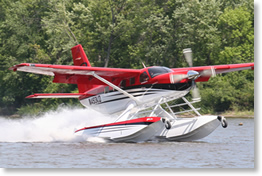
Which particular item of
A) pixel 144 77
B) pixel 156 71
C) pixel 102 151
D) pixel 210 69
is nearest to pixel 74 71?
pixel 144 77

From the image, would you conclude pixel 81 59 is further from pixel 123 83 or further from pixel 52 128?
pixel 123 83

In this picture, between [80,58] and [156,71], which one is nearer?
[156,71]

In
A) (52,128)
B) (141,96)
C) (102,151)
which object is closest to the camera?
(102,151)

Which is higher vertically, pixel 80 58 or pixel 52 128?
pixel 80 58

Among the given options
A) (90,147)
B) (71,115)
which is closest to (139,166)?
(90,147)

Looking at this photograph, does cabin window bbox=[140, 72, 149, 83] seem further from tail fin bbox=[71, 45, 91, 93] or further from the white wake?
tail fin bbox=[71, 45, 91, 93]

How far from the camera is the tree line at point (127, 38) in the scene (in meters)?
28.5

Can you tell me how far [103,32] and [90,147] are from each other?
2061 cm

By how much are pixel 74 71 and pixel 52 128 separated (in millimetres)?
3070

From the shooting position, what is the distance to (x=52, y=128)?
53.8 feet

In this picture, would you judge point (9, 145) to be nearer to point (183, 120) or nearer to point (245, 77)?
point (183, 120)

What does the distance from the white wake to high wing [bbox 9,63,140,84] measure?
1609mm

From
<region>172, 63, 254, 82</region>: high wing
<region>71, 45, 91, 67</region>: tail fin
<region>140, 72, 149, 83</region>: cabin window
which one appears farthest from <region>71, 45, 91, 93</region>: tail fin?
<region>172, 63, 254, 82</region>: high wing

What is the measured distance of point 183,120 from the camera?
1430 cm
